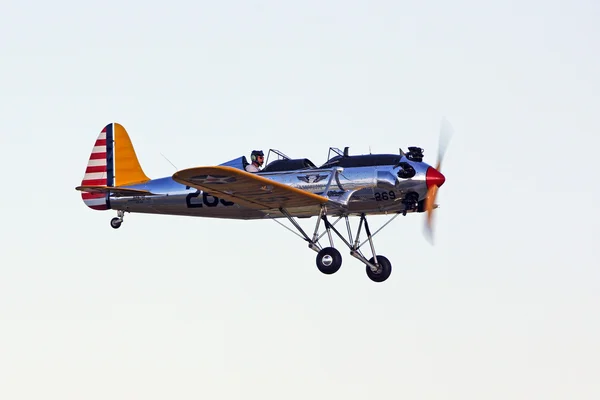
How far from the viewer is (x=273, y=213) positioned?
23.4 m

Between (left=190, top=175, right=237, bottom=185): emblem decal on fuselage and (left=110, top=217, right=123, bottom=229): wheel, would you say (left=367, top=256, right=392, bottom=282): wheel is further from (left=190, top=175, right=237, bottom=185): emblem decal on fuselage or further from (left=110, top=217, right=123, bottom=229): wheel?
(left=110, top=217, right=123, bottom=229): wheel

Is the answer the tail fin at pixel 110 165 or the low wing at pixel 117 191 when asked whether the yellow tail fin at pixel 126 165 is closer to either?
the tail fin at pixel 110 165

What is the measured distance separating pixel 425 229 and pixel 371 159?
175 cm

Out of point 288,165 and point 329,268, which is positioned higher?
point 288,165

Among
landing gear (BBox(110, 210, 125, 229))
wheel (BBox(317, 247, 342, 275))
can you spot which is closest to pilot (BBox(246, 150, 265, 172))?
wheel (BBox(317, 247, 342, 275))

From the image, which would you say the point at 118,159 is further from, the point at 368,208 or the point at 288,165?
the point at 368,208

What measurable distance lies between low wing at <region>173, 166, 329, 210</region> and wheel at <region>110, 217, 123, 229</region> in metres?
3.43

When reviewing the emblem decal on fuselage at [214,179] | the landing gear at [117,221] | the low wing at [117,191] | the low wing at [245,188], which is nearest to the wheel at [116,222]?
the landing gear at [117,221]

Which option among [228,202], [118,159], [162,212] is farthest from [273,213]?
[118,159]

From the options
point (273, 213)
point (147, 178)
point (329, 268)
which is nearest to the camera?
point (329, 268)

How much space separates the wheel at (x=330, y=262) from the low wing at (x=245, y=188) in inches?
39.6

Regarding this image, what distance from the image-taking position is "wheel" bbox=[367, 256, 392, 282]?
23109mm

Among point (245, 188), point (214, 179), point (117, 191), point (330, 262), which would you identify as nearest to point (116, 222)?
point (117, 191)

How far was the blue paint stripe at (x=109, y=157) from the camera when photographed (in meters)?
25.5
